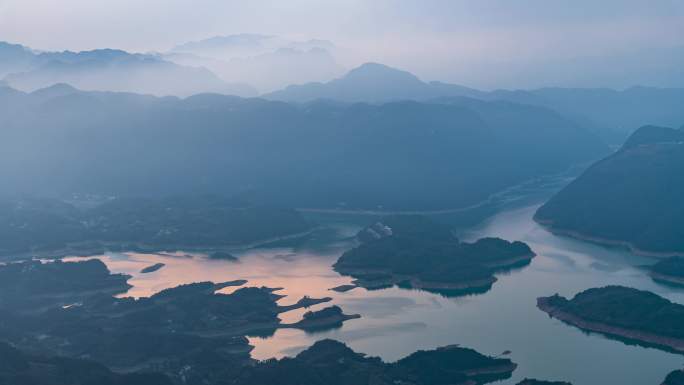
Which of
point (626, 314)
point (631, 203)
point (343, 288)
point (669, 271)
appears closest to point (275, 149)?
point (631, 203)

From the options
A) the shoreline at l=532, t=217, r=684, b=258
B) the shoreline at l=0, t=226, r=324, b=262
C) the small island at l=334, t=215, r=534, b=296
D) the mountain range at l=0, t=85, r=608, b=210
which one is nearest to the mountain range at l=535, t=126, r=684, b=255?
the shoreline at l=532, t=217, r=684, b=258

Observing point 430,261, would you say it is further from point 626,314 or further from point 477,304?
point 626,314

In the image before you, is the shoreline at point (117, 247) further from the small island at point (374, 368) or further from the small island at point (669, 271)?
the small island at point (374, 368)

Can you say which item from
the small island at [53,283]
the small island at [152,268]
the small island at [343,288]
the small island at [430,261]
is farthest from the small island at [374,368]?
the small island at [152,268]

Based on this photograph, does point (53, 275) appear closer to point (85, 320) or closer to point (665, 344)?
point (85, 320)

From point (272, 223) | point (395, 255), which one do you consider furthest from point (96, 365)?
point (272, 223)

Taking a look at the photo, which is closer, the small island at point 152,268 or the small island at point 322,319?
the small island at point 322,319
